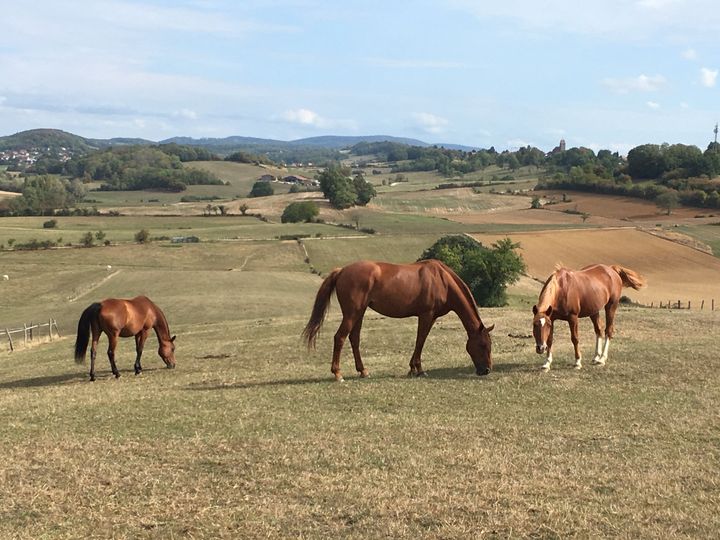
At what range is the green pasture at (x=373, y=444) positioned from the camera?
24.6ft

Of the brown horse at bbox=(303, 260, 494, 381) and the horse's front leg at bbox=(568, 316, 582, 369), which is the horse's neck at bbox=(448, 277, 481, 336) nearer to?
the brown horse at bbox=(303, 260, 494, 381)

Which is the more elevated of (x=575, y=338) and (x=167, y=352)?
(x=575, y=338)

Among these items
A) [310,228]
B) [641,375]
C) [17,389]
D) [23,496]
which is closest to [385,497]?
[23,496]

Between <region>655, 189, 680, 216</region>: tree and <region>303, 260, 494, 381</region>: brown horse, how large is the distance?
11005 cm

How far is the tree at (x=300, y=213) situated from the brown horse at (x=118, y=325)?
91861 mm

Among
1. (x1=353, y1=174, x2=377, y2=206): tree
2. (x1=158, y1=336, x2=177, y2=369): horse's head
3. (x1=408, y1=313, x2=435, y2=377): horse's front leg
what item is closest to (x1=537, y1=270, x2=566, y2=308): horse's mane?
(x1=408, y1=313, x2=435, y2=377): horse's front leg

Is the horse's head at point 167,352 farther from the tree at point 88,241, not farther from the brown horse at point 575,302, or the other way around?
the tree at point 88,241

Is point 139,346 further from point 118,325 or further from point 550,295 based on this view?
point 550,295

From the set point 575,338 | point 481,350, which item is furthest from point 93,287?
point 575,338

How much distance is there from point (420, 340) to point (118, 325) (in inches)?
324

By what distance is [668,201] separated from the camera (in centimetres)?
11338

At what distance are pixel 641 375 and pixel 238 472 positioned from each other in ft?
32.6

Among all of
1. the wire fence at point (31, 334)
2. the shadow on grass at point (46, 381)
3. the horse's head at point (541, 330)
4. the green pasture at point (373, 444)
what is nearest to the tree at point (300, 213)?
the wire fence at point (31, 334)

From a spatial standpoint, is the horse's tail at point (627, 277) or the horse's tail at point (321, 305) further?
the horse's tail at point (627, 277)
